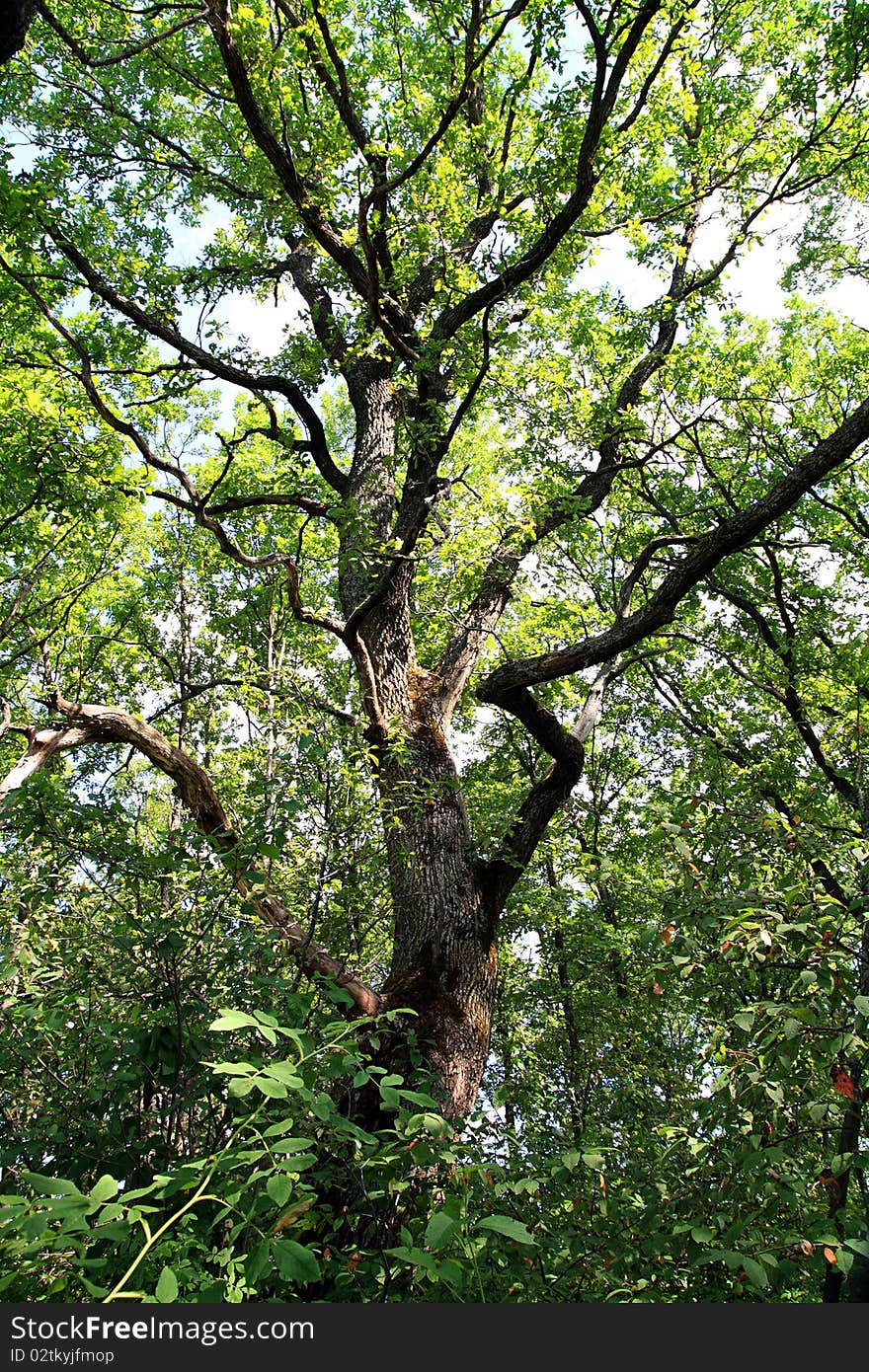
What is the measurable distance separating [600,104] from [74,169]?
487 cm

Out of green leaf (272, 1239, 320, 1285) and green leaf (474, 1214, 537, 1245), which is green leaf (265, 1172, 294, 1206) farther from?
green leaf (474, 1214, 537, 1245)

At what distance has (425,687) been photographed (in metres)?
6.48

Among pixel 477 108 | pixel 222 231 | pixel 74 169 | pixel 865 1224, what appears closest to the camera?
pixel 865 1224

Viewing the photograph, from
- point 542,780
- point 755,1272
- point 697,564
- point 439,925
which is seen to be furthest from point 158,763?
point 755,1272

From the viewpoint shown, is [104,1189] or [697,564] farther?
[697,564]

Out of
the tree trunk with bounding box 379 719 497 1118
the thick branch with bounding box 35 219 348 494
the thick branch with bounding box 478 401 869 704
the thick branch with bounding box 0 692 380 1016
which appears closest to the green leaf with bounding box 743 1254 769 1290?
the thick branch with bounding box 0 692 380 1016

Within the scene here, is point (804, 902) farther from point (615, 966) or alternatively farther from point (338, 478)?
point (615, 966)

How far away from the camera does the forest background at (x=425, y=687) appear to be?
2.39 m

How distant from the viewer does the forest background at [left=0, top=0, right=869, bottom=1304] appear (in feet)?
7.83

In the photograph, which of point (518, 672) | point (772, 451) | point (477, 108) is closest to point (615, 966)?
point (518, 672)

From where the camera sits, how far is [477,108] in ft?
25.6

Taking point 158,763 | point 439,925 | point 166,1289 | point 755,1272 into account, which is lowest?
point 755,1272

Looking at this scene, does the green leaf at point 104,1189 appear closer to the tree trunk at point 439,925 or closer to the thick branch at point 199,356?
the tree trunk at point 439,925

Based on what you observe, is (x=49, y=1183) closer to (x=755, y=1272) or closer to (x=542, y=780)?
(x=755, y=1272)
